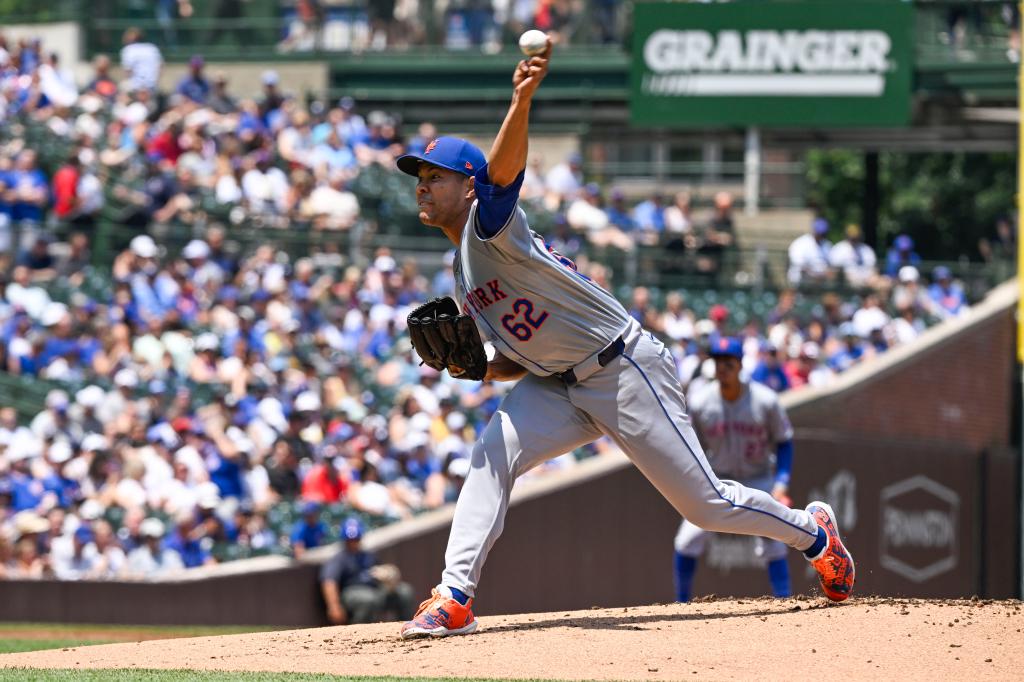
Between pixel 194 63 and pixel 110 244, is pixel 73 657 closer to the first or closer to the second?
pixel 110 244

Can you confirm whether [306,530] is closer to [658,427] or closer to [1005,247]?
[658,427]

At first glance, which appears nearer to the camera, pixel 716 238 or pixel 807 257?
pixel 716 238

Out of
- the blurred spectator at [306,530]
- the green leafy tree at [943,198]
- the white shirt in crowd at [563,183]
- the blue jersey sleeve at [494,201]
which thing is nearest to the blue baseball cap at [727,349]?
the blue jersey sleeve at [494,201]

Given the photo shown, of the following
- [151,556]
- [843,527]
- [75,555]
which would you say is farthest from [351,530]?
[843,527]

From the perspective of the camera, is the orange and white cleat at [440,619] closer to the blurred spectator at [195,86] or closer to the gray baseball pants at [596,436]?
the gray baseball pants at [596,436]

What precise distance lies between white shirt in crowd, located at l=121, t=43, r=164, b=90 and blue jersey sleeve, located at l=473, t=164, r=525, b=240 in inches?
589

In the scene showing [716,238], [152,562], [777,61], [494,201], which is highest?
[777,61]

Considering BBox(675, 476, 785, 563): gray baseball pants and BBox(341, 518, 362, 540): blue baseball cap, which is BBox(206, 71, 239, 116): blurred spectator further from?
BBox(675, 476, 785, 563): gray baseball pants

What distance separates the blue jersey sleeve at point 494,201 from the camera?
6074 millimetres

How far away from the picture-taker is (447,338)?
21.3ft

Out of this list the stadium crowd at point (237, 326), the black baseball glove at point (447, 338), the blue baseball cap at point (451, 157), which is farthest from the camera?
the stadium crowd at point (237, 326)

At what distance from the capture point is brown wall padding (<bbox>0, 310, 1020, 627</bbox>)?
42.2ft

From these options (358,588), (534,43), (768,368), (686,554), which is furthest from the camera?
(768,368)

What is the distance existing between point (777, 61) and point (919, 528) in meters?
6.18
